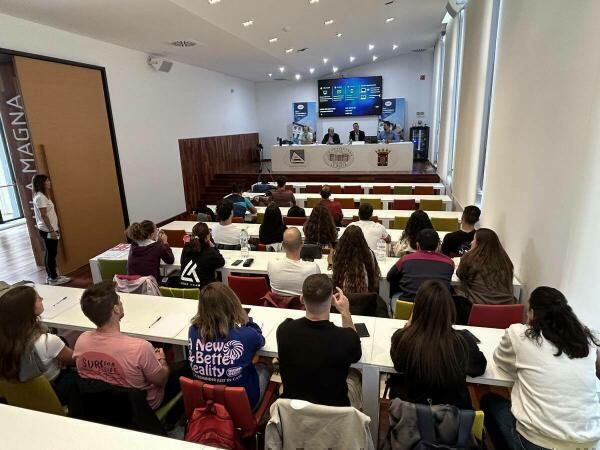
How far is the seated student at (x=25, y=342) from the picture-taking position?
72.5 inches

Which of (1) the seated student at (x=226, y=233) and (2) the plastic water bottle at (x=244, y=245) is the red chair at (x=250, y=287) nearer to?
(2) the plastic water bottle at (x=244, y=245)

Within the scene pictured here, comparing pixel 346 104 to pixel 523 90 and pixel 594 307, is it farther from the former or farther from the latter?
pixel 594 307

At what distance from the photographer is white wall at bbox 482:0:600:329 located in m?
2.37

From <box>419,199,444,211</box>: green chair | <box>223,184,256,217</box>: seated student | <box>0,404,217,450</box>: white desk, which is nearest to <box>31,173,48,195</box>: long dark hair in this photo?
<box>223,184,256,217</box>: seated student

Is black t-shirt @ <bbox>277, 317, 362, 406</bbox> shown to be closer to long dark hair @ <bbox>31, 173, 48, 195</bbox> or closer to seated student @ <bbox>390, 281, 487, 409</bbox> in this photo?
seated student @ <bbox>390, 281, 487, 409</bbox>

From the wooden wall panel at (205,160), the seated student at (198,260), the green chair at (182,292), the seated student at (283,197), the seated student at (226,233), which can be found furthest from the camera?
the wooden wall panel at (205,160)

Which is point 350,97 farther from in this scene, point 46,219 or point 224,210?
point 46,219

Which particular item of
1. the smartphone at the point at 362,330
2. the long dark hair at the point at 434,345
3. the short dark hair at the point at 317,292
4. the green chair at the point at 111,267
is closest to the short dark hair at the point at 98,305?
the short dark hair at the point at 317,292

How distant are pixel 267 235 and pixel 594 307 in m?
3.04

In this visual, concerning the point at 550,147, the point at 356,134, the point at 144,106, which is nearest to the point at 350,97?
the point at 356,134

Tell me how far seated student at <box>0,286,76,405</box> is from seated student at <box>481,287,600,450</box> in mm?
2161

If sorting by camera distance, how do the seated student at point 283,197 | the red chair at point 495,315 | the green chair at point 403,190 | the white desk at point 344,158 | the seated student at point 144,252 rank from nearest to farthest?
the red chair at point 495,315
the seated student at point 144,252
the seated student at point 283,197
the green chair at point 403,190
the white desk at point 344,158

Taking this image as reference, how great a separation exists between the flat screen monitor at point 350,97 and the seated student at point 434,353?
1251 centimetres

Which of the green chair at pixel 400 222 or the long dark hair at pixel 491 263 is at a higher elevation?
the long dark hair at pixel 491 263
